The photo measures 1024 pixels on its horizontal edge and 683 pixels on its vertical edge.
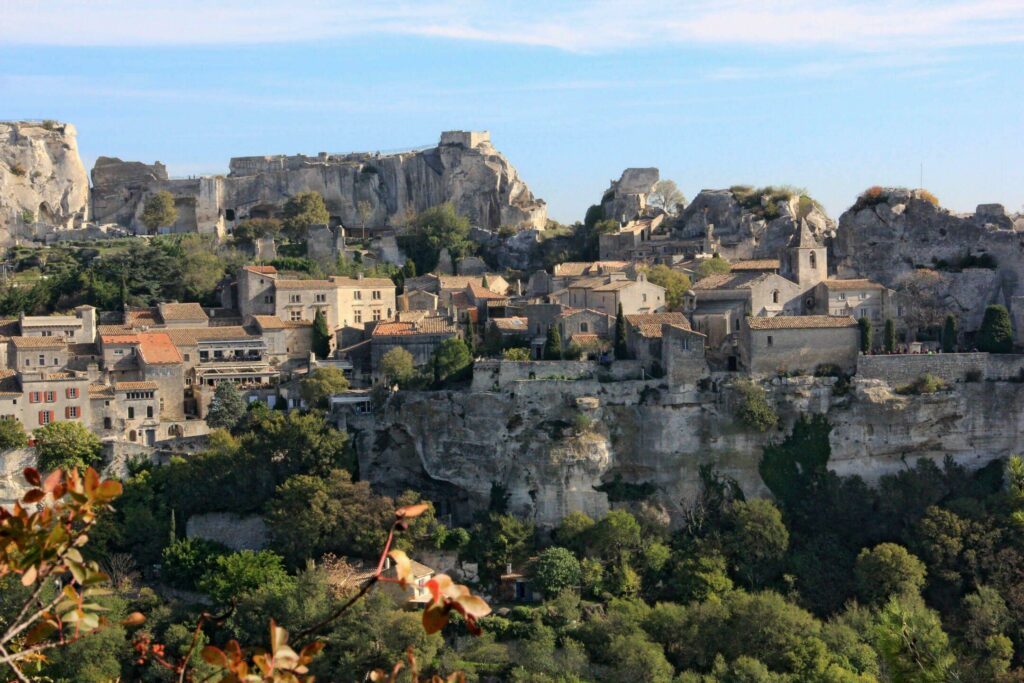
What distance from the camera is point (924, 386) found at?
39.6 m

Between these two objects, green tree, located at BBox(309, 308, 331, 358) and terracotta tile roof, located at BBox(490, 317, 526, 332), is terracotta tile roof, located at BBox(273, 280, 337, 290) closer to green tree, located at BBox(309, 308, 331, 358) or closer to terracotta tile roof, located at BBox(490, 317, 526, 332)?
green tree, located at BBox(309, 308, 331, 358)

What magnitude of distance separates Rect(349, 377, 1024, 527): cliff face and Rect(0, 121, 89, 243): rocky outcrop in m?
29.4

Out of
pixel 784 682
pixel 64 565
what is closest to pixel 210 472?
pixel 784 682

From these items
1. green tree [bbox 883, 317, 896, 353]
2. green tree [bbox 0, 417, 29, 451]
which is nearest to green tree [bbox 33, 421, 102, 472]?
green tree [bbox 0, 417, 29, 451]

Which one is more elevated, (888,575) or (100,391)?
(100,391)

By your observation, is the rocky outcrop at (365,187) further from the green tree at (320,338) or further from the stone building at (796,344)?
the stone building at (796,344)

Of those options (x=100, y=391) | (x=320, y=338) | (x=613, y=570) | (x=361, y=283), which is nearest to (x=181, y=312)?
(x=320, y=338)

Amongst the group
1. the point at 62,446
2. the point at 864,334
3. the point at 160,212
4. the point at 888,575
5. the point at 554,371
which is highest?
the point at 160,212

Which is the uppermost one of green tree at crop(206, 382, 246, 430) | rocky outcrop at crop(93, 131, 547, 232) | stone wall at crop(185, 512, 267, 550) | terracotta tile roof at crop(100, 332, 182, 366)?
rocky outcrop at crop(93, 131, 547, 232)

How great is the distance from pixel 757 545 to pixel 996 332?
923 cm

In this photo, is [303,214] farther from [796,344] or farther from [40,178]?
[796,344]

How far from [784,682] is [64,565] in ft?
91.9

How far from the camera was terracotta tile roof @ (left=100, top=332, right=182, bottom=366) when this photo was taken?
43.1m

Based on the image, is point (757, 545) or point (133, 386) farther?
point (133, 386)
